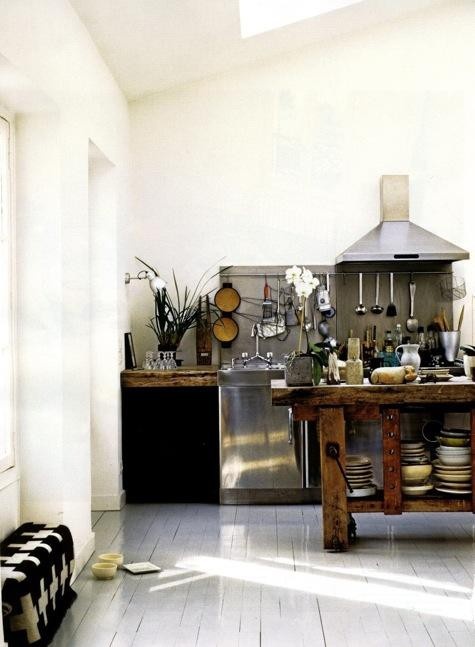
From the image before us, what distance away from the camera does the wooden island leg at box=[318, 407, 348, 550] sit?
5.06 m

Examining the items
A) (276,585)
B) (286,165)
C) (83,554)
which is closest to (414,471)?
(276,585)

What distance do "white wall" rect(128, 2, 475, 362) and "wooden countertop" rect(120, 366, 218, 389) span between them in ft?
2.27

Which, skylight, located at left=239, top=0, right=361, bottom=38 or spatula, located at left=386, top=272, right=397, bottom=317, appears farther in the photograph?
spatula, located at left=386, top=272, right=397, bottom=317

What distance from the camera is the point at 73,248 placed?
475cm

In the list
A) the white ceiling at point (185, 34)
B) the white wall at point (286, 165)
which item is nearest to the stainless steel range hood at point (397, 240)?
the white wall at point (286, 165)

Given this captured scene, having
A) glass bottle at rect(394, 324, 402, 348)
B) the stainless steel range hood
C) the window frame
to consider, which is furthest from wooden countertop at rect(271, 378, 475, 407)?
glass bottle at rect(394, 324, 402, 348)

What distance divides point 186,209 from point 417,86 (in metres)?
2.08

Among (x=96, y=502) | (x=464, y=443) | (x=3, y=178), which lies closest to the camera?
(x=3, y=178)

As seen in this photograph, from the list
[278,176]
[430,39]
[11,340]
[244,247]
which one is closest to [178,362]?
[244,247]

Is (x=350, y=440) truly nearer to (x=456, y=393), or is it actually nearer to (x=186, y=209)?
(x=456, y=393)

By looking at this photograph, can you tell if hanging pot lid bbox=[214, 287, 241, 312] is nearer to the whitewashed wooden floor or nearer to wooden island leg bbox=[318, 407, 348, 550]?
the whitewashed wooden floor

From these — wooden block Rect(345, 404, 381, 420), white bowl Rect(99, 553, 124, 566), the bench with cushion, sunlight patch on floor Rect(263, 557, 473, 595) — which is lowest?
sunlight patch on floor Rect(263, 557, 473, 595)

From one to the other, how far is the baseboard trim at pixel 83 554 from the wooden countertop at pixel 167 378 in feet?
4.86

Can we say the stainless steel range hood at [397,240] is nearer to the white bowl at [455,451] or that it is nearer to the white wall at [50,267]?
the white bowl at [455,451]
